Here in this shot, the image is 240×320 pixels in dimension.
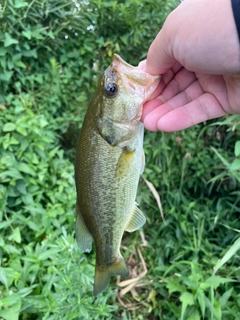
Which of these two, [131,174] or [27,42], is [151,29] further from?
[131,174]

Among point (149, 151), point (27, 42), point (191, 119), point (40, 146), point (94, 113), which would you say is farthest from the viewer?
point (149, 151)

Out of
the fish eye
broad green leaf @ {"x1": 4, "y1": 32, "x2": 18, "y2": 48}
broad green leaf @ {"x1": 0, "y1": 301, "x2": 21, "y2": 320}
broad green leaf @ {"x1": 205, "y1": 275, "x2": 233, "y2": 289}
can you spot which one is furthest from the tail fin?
broad green leaf @ {"x1": 4, "y1": 32, "x2": 18, "y2": 48}

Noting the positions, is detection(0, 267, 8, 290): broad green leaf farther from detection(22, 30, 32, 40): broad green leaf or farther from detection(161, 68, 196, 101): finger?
detection(22, 30, 32, 40): broad green leaf

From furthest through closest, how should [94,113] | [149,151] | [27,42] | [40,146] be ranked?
[149,151] < [27,42] < [40,146] < [94,113]

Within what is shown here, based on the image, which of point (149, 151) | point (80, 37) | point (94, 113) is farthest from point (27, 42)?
point (94, 113)

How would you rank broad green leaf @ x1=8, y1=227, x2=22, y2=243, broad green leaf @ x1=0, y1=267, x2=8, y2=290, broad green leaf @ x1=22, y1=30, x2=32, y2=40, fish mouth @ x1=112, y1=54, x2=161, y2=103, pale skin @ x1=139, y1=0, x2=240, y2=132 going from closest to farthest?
pale skin @ x1=139, y1=0, x2=240, y2=132 → fish mouth @ x1=112, y1=54, x2=161, y2=103 → broad green leaf @ x1=0, y1=267, x2=8, y2=290 → broad green leaf @ x1=8, y1=227, x2=22, y2=243 → broad green leaf @ x1=22, y1=30, x2=32, y2=40

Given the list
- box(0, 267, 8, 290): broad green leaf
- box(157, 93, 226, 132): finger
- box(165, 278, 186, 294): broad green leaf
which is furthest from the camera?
box(165, 278, 186, 294): broad green leaf

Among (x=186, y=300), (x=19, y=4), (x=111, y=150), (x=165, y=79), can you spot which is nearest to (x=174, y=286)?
(x=186, y=300)
